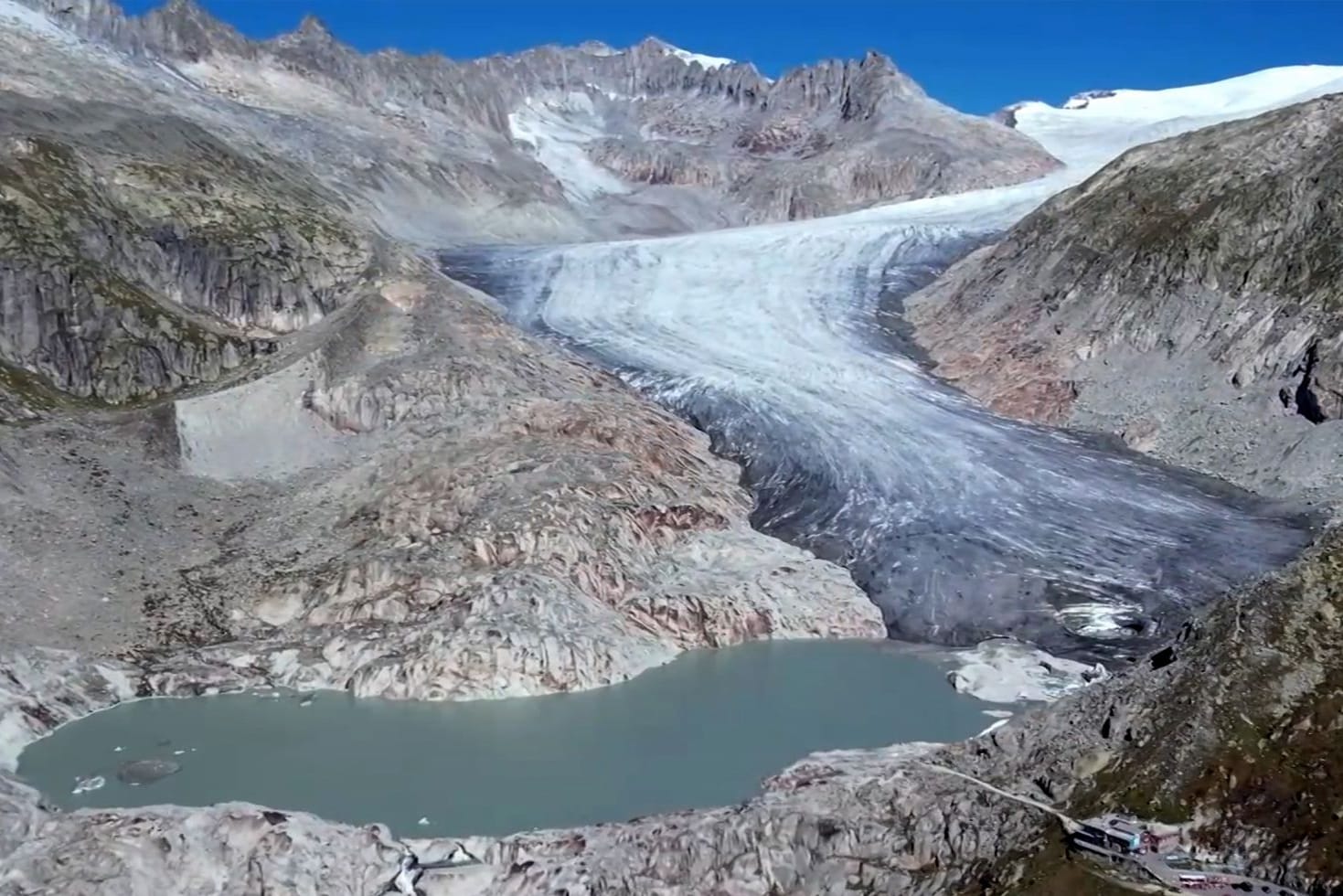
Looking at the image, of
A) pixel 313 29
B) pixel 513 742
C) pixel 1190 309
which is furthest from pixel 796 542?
pixel 313 29

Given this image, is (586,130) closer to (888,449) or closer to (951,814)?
(888,449)

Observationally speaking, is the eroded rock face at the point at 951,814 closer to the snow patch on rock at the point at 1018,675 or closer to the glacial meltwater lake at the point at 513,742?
the glacial meltwater lake at the point at 513,742

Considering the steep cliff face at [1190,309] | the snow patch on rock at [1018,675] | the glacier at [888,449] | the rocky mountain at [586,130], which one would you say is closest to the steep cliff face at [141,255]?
the glacier at [888,449]

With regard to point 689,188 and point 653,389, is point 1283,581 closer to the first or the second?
point 653,389

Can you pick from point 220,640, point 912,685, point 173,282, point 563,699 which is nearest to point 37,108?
point 173,282

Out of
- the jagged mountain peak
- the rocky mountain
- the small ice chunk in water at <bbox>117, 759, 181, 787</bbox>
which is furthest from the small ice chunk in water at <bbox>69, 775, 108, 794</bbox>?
the jagged mountain peak

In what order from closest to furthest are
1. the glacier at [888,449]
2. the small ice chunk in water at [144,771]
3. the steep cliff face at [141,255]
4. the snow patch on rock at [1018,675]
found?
the small ice chunk in water at [144,771] → the snow patch on rock at [1018,675] → the glacier at [888,449] → the steep cliff face at [141,255]
